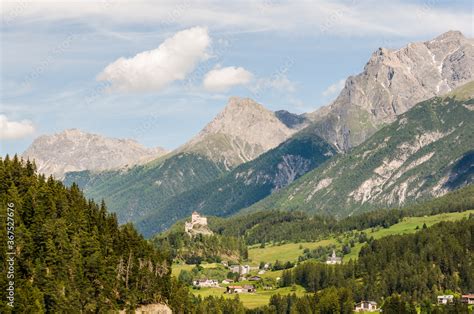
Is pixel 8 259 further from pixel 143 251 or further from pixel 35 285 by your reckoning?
pixel 143 251

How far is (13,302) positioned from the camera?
115000 mm

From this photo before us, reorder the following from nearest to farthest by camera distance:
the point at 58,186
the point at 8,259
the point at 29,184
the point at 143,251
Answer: the point at 8,259, the point at 29,184, the point at 58,186, the point at 143,251

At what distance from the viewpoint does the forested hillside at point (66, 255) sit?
129 metres

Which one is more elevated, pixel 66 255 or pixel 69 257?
pixel 66 255

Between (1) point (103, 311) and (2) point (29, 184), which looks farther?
(2) point (29, 184)

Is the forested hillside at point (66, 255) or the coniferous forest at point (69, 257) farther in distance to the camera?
the coniferous forest at point (69, 257)

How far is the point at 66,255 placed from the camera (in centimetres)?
14025

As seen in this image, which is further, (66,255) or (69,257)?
(69,257)

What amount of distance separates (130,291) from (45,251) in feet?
91.9

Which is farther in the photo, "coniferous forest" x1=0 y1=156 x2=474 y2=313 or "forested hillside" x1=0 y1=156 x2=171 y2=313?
"coniferous forest" x1=0 y1=156 x2=474 y2=313

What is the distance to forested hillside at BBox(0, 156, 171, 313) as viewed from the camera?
422 ft

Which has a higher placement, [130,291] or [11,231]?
[11,231]

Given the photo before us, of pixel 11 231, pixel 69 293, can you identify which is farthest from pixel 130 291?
pixel 11 231

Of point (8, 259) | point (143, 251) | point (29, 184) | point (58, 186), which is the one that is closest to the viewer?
point (8, 259)
